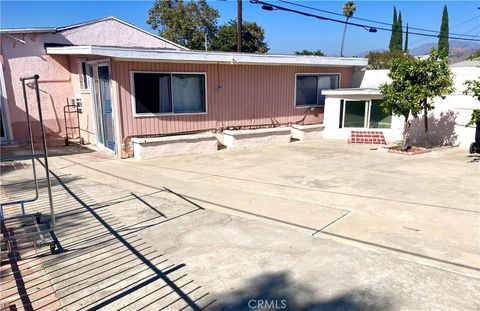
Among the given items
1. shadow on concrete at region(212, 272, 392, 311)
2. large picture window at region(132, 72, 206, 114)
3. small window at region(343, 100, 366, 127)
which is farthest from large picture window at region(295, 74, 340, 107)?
shadow on concrete at region(212, 272, 392, 311)

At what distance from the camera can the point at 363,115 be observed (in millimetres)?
12906

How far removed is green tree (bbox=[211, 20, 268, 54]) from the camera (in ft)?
110

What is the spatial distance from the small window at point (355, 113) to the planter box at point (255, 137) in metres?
2.29

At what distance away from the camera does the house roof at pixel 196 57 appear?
28.9 feet

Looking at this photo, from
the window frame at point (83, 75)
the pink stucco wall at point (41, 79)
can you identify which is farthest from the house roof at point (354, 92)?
the pink stucco wall at point (41, 79)

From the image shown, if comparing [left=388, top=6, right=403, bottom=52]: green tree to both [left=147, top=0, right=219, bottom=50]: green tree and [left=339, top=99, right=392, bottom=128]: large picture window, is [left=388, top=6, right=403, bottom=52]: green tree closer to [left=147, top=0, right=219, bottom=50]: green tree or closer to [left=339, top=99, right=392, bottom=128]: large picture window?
[left=147, top=0, right=219, bottom=50]: green tree

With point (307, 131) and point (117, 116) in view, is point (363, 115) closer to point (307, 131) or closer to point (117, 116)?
point (307, 131)

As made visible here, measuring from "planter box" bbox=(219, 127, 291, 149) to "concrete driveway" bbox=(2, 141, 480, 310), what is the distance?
241 centimetres

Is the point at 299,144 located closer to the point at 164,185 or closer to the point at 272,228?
the point at 164,185

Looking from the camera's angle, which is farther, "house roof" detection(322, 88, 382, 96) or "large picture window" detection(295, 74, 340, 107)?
"large picture window" detection(295, 74, 340, 107)

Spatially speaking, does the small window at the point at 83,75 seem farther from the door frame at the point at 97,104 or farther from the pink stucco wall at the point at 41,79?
the pink stucco wall at the point at 41,79

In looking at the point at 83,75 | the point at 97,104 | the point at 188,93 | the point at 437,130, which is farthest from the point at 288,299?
the point at 437,130

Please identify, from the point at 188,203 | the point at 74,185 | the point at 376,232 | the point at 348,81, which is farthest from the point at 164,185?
the point at 348,81

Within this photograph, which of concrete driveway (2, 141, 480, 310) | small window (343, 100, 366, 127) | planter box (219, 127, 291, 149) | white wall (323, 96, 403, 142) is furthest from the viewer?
small window (343, 100, 366, 127)
